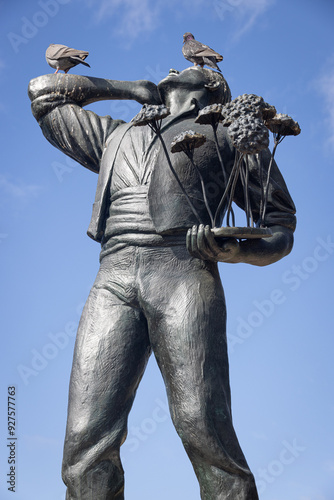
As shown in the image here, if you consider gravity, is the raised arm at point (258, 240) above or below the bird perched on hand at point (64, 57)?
below

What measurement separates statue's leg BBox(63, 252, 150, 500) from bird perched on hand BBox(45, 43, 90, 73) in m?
1.67

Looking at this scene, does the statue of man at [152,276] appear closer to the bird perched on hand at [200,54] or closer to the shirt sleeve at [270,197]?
the shirt sleeve at [270,197]

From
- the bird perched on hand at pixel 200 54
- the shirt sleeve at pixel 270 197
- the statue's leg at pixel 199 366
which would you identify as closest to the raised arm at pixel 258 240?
the shirt sleeve at pixel 270 197

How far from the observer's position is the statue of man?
5160 millimetres

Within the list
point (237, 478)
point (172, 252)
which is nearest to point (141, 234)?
point (172, 252)

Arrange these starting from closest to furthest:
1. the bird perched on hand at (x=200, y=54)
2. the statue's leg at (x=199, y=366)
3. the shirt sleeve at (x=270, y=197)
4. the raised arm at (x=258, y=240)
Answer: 1. the statue's leg at (x=199, y=366)
2. the raised arm at (x=258, y=240)
3. the shirt sleeve at (x=270, y=197)
4. the bird perched on hand at (x=200, y=54)

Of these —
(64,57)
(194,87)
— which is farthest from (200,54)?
(64,57)

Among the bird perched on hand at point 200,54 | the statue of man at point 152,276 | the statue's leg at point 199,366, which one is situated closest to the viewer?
the statue's leg at point 199,366

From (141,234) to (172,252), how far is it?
0.26 m

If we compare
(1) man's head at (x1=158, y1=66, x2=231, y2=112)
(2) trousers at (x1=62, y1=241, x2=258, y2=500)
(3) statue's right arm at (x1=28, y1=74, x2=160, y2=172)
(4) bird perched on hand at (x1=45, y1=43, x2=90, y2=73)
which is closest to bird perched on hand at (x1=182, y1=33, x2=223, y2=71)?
(1) man's head at (x1=158, y1=66, x2=231, y2=112)

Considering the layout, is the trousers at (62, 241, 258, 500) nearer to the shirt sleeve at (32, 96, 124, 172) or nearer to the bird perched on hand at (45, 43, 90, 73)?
the shirt sleeve at (32, 96, 124, 172)

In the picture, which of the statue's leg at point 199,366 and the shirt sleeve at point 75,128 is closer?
the statue's leg at point 199,366

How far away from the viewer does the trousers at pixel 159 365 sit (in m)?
5.10

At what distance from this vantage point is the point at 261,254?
18.3ft
